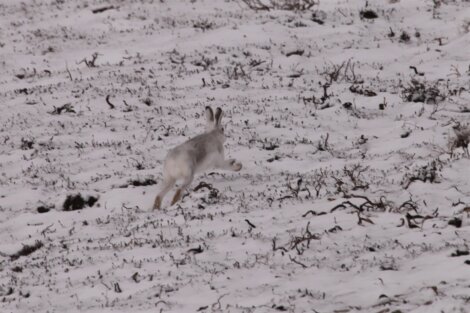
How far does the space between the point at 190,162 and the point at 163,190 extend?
0.62 m

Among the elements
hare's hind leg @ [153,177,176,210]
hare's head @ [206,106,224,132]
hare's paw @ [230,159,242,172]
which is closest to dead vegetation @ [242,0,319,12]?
hare's head @ [206,106,224,132]

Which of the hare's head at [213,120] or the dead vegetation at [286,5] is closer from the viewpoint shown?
the hare's head at [213,120]

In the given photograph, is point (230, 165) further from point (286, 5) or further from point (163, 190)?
point (286, 5)

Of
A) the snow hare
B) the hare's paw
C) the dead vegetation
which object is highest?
the dead vegetation

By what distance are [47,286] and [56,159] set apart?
517 centimetres

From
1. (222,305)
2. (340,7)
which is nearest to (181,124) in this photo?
(222,305)

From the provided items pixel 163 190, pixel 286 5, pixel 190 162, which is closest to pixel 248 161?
pixel 190 162

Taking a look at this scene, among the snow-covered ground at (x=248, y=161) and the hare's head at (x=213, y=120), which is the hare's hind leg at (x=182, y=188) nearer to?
the snow-covered ground at (x=248, y=161)

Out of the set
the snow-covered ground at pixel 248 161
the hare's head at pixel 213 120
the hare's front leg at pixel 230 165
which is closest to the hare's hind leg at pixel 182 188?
the snow-covered ground at pixel 248 161

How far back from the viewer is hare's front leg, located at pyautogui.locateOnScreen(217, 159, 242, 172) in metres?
11.0

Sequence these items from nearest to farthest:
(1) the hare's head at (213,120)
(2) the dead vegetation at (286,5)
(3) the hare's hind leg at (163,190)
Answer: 1. (3) the hare's hind leg at (163,190)
2. (1) the hare's head at (213,120)
3. (2) the dead vegetation at (286,5)

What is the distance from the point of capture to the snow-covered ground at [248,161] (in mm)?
6914

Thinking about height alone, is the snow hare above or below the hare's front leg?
above

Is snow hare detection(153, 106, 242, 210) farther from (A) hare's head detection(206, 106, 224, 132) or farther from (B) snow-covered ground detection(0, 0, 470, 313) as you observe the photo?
(A) hare's head detection(206, 106, 224, 132)
